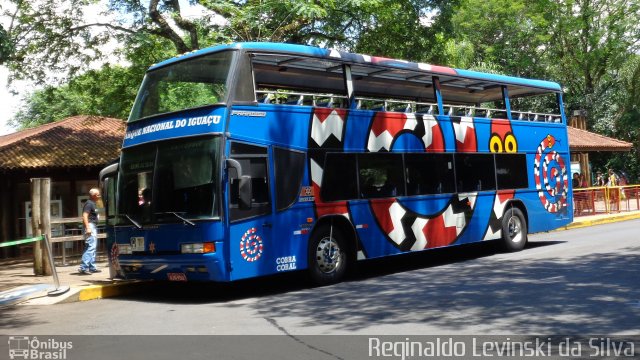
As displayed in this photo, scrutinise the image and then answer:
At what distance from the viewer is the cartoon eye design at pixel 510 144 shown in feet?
47.0

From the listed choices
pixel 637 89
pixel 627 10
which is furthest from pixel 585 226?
pixel 637 89

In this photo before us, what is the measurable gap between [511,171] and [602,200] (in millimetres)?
11638

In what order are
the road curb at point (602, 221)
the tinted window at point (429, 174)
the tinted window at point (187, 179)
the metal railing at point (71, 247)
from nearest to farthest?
the tinted window at point (187, 179) < the tinted window at point (429, 174) < the metal railing at point (71, 247) < the road curb at point (602, 221)

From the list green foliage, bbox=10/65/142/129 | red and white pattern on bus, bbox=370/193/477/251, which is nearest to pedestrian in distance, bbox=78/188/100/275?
red and white pattern on bus, bbox=370/193/477/251

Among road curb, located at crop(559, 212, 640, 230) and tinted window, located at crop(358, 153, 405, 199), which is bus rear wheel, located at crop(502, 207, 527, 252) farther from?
road curb, located at crop(559, 212, 640, 230)

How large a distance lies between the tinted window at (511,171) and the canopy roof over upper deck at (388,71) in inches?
63.5

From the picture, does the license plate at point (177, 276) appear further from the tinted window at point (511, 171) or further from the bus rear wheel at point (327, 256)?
the tinted window at point (511, 171)

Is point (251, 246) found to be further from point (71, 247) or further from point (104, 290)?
point (71, 247)

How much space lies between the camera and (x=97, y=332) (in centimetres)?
746

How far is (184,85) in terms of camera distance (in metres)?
10.7

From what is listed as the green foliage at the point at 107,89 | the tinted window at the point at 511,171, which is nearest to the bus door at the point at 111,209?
the tinted window at the point at 511,171

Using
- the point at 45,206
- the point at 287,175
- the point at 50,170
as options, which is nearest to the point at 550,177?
the point at 287,175

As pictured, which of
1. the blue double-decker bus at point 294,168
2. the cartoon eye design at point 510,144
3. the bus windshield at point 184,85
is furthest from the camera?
the cartoon eye design at point 510,144

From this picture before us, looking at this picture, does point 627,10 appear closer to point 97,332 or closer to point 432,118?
point 432,118
